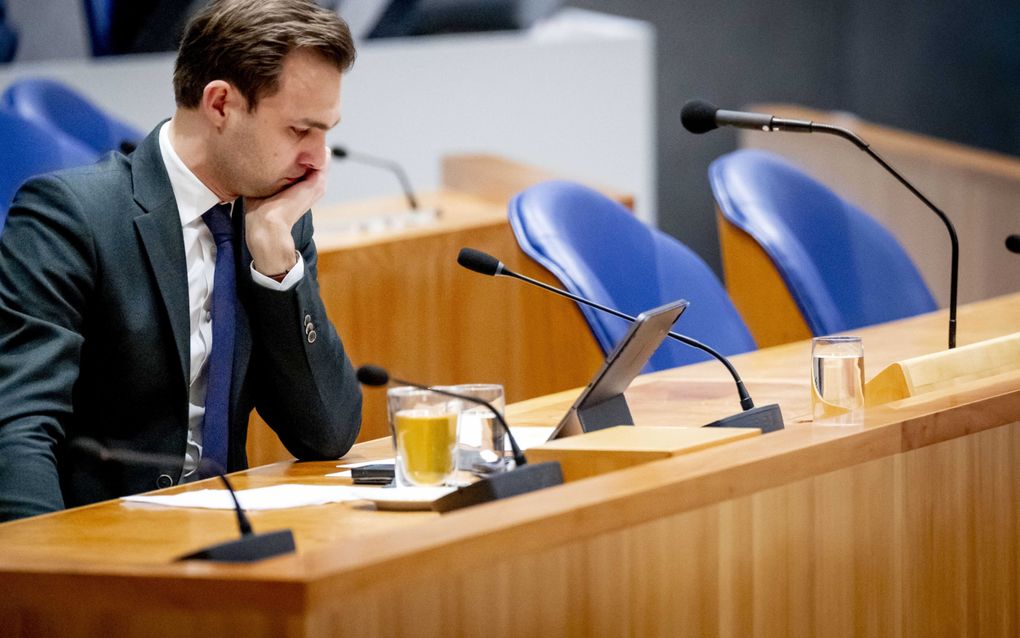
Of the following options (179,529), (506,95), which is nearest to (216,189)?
(179,529)

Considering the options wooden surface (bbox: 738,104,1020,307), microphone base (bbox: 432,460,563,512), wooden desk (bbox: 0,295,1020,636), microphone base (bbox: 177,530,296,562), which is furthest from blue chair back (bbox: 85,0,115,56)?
microphone base (bbox: 177,530,296,562)

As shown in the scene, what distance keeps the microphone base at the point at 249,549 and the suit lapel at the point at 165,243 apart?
0.73m

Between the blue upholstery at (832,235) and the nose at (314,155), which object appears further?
the blue upholstery at (832,235)

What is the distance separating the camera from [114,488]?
200 centimetres

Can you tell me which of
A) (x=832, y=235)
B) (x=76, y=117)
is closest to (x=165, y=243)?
(x=832, y=235)

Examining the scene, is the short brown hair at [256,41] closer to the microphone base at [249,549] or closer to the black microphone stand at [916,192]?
the black microphone stand at [916,192]

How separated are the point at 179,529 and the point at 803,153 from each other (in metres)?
4.77

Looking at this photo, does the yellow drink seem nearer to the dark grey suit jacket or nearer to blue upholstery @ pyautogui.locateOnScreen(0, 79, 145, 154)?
the dark grey suit jacket

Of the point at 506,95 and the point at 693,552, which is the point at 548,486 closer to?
the point at 693,552

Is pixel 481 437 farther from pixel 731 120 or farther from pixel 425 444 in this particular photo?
pixel 731 120

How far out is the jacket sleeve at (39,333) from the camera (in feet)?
5.78

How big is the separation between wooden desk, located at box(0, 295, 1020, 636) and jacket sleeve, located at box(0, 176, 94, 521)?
10 centimetres

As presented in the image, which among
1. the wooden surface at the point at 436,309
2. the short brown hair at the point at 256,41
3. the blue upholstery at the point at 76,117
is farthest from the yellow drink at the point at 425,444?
the blue upholstery at the point at 76,117

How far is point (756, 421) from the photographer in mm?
1828
